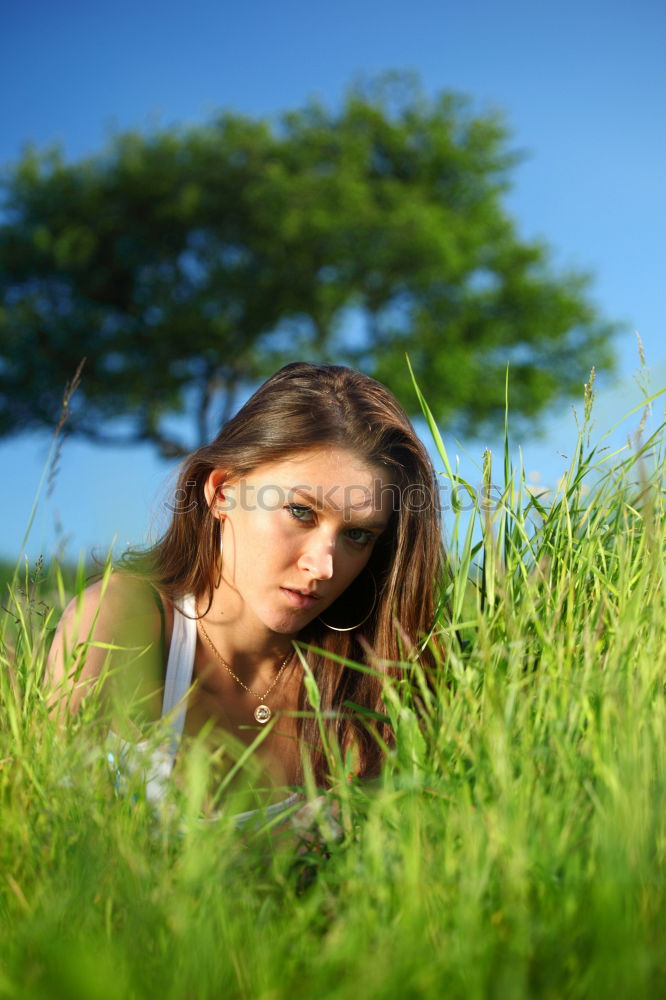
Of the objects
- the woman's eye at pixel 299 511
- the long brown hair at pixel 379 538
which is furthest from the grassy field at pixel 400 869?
the long brown hair at pixel 379 538

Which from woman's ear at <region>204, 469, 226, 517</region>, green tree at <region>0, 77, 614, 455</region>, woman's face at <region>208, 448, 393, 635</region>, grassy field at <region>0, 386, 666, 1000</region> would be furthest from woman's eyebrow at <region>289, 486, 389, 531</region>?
green tree at <region>0, 77, 614, 455</region>

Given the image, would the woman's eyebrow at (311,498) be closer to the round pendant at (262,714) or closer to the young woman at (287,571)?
the young woman at (287,571)

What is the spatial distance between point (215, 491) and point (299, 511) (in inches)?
19.6

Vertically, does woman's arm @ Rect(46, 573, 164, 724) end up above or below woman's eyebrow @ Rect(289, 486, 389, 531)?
below

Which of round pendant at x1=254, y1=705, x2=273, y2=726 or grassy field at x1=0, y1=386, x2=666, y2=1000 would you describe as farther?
round pendant at x1=254, y1=705, x2=273, y2=726

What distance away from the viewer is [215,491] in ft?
10.5

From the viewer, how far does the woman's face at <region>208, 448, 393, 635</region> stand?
9.16 feet

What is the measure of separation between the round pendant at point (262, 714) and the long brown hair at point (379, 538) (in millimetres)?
222

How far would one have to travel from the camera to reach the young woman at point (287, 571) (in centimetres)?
284

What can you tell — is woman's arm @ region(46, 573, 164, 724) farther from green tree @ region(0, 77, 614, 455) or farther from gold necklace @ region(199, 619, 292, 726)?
green tree @ region(0, 77, 614, 455)

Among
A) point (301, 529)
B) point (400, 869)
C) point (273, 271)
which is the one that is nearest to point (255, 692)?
point (301, 529)

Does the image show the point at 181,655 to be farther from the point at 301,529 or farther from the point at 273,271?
the point at 273,271

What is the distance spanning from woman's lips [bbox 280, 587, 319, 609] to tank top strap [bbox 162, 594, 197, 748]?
43 cm

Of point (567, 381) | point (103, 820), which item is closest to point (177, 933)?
point (103, 820)
